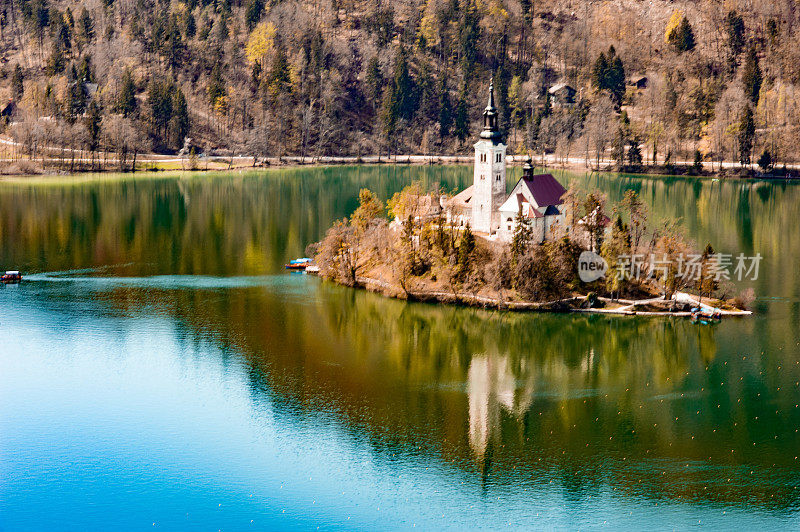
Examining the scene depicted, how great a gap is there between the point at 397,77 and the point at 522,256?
117006 mm

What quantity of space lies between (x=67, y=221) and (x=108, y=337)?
44.8 meters

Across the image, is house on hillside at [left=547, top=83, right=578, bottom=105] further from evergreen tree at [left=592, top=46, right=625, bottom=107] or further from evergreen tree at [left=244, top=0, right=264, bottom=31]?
evergreen tree at [left=244, top=0, right=264, bottom=31]

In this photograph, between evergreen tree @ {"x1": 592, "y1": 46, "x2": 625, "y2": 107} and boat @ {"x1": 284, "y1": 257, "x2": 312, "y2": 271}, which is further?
evergreen tree @ {"x1": 592, "y1": 46, "x2": 625, "y2": 107}

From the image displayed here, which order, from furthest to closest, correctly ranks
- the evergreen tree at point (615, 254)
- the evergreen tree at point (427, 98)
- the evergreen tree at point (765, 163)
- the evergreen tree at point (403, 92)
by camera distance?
the evergreen tree at point (427, 98) < the evergreen tree at point (403, 92) < the evergreen tree at point (765, 163) < the evergreen tree at point (615, 254)

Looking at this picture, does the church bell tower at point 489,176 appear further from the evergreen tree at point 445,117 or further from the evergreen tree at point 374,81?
the evergreen tree at point 374,81

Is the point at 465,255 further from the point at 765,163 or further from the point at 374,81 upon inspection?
the point at 374,81

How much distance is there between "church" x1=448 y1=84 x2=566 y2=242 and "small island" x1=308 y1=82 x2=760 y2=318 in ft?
A: 0.31

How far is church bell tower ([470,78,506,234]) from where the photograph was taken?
73000 mm

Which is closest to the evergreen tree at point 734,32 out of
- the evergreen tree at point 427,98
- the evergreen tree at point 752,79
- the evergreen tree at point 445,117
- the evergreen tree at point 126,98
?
the evergreen tree at point 752,79

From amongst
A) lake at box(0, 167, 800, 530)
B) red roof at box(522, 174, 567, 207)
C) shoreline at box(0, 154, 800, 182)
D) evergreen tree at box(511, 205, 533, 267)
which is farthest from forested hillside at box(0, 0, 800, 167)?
evergreen tree at box(511, 205, 533, 267)

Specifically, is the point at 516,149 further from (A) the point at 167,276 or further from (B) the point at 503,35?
(A) the point at 167,276

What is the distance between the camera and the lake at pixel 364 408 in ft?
123

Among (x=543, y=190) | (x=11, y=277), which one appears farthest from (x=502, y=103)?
(x=11, y=277)

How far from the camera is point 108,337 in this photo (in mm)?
59219
